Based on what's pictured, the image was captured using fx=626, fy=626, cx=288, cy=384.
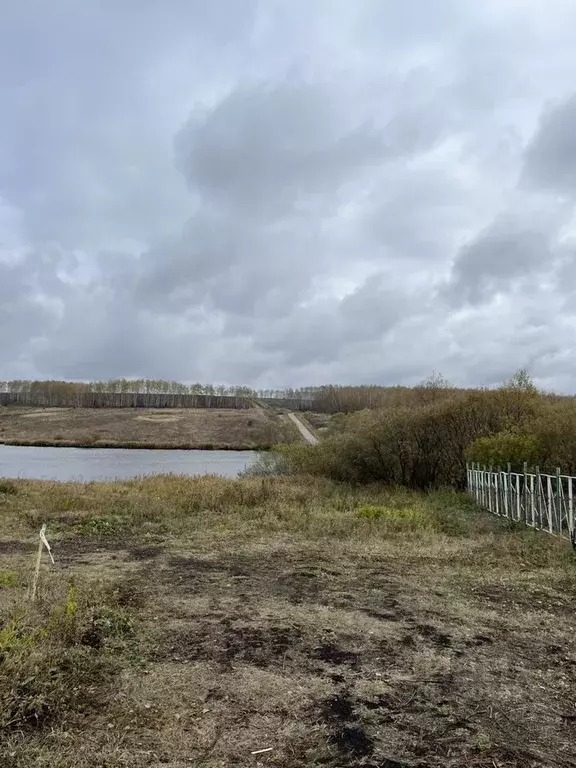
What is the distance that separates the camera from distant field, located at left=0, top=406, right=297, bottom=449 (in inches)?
2783

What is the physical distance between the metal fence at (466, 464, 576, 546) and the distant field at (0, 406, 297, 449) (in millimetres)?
43752

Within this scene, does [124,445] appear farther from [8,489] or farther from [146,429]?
[8,489]

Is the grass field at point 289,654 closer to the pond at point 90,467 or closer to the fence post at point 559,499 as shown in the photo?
the fence post at point 559,499

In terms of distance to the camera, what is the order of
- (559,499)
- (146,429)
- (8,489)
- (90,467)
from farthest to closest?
1. (146,429)
2. (90,467)
3. (8,489)
4. (559,499)

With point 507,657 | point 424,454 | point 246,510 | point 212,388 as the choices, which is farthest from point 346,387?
point 507,657

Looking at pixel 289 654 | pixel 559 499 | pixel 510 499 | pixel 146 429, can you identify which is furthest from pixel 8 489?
pixel 146 429

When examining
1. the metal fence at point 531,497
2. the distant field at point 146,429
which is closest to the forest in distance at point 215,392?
the distant field at point 146,429

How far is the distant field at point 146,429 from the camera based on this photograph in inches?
2783

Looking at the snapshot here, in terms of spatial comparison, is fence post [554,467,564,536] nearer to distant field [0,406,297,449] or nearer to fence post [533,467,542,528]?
fence post [533,467,542,528]

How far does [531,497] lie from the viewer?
15031mm

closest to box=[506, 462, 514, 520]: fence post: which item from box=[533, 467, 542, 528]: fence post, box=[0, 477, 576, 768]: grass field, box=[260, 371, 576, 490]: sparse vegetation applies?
box=[533, 467, 542, 528]: fence post

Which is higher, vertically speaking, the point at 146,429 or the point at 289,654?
the point at 146,429

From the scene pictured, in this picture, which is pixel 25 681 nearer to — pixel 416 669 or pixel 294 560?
pixel 416 669

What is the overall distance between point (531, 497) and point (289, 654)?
1077 cm
